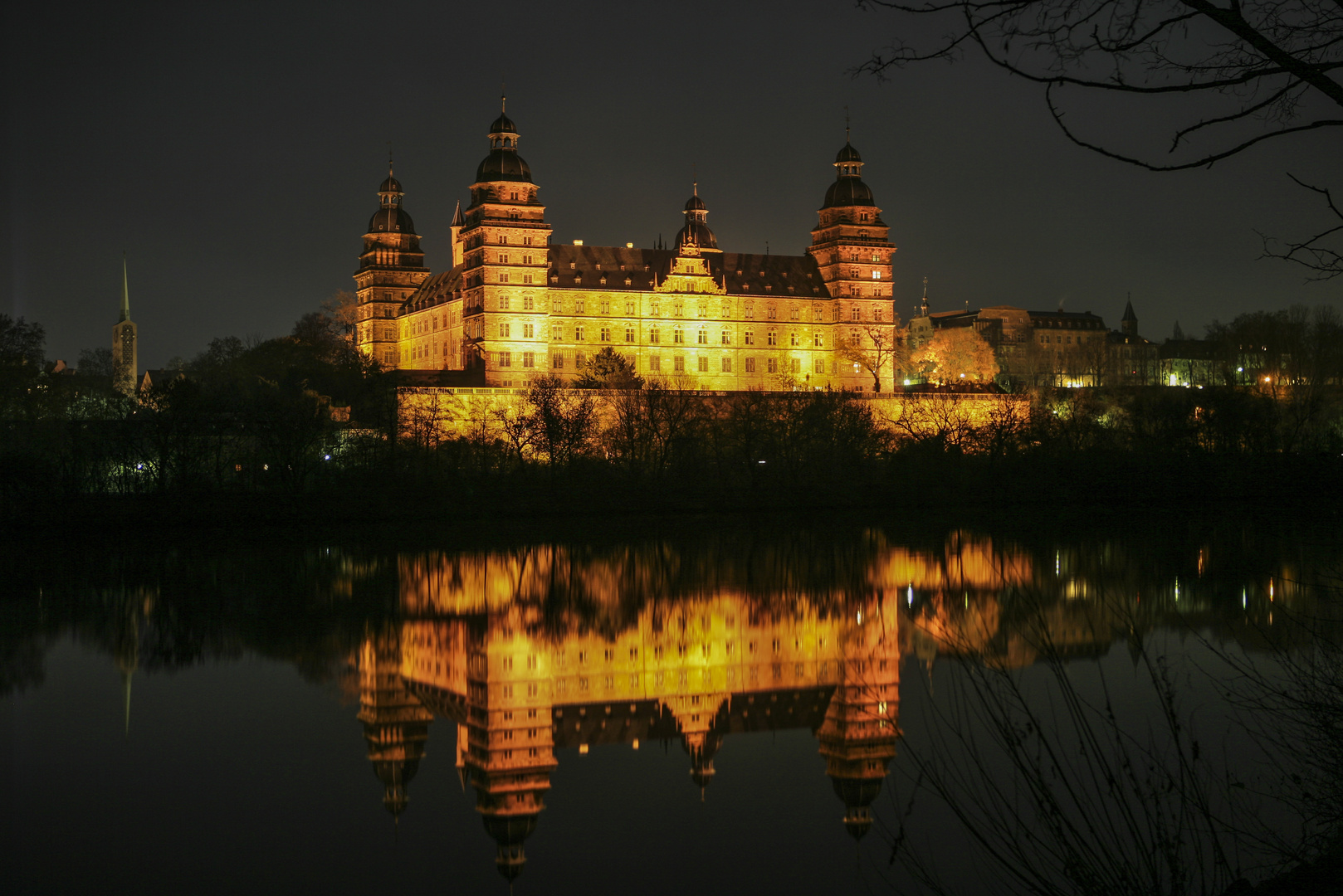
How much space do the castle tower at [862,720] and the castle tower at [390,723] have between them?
12.2 ft

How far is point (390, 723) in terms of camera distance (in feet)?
45.2

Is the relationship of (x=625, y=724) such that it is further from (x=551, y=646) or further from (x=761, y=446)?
(x=761, y=446)

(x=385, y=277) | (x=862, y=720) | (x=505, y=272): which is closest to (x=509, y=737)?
(x=862, y=720)

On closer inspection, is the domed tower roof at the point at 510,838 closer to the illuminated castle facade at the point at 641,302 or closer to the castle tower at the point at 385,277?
the illuminated castle facade at the point at 641,302

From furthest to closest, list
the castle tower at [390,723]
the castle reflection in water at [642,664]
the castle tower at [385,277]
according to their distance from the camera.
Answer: the castle tower at [385,277] → the castle reflection in water at [642,664] → the castle tower at [390,723]

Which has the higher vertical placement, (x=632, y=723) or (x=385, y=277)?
(x=385, y=277)

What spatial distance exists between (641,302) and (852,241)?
1495 centimetres

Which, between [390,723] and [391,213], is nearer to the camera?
[390,723]

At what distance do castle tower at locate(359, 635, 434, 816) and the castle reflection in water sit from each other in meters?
0.03

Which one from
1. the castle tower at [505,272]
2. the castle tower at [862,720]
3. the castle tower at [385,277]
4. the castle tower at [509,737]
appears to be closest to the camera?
the castle tower at [509,737]

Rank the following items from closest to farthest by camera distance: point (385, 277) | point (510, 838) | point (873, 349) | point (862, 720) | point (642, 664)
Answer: point (510, 838), point (862, 720), point (642, 664), point (873, 349), point (385, 277)

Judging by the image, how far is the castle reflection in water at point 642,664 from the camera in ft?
39.8

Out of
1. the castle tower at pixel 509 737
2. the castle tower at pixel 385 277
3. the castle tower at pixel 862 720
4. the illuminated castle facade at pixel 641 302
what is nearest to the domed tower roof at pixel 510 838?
the castle tower at pixel 509 737

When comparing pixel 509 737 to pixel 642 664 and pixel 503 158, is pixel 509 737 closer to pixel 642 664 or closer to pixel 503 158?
pixel 642 664
